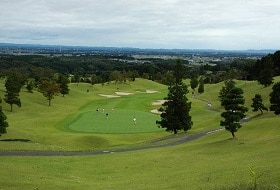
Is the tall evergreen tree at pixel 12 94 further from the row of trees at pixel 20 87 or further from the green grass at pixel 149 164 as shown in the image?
the green grass at pixel 149 164

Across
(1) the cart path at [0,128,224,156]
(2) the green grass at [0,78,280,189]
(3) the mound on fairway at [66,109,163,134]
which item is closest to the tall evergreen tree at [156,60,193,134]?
(1) the cart path at [0,128,224,156]

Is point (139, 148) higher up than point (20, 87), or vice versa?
point (20, 87)

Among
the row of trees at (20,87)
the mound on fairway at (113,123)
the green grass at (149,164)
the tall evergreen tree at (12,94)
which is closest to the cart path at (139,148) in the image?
the green grass at (149,164)

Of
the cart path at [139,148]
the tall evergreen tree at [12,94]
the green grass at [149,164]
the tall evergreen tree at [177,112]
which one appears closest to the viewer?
the green grass at [149,164]

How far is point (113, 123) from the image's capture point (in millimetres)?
65062

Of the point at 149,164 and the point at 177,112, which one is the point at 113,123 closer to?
the point at 177,112

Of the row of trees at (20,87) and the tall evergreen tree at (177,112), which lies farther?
the row of trees at (20,87)

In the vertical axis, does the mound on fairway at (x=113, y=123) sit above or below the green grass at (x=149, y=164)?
below

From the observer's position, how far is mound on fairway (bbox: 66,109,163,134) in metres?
58.6

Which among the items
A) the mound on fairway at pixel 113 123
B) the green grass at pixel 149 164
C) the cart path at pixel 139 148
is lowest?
the mound on fairway at pixel 113 123

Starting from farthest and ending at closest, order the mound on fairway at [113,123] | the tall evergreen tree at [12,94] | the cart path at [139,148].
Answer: the tall evergreen tree at [12,94] → the mound on fairway at [113,123] → the cart path at [139,148]

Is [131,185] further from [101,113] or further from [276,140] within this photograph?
[101,113]

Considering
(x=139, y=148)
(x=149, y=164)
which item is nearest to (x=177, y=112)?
(x=139, y=148)

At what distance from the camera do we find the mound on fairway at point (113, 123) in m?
58.6
